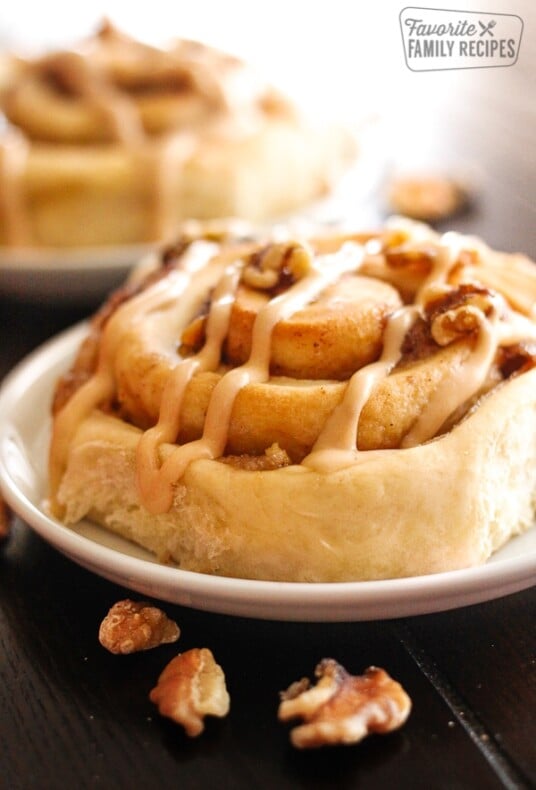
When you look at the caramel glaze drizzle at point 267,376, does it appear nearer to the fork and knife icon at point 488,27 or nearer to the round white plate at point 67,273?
the fork and knife icon at point 488,27

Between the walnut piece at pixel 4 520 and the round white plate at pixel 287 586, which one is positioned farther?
the walnut piece at pixel 4 520

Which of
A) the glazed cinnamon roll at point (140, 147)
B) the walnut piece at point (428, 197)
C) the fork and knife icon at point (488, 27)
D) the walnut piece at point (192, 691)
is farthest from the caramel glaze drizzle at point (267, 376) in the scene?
the walnut piece at point (428, 197)

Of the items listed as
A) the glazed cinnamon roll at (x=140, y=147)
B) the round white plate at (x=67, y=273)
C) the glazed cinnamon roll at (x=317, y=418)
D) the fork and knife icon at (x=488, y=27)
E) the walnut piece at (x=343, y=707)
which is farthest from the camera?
the glazed cinnamon roll at (x=140, y=147)

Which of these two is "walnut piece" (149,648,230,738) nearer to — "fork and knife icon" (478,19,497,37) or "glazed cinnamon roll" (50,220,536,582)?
"glazed cinnamon roll" (50,220,536,582)

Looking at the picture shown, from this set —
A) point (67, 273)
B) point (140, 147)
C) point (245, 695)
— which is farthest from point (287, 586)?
point (140, 147)

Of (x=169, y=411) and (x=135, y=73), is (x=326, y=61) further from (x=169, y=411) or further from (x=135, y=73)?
(x=169, y=411)

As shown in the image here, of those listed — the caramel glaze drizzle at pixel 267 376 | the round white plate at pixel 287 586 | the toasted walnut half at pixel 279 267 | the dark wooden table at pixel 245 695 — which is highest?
the toasted walnut half at pixel 279 267
